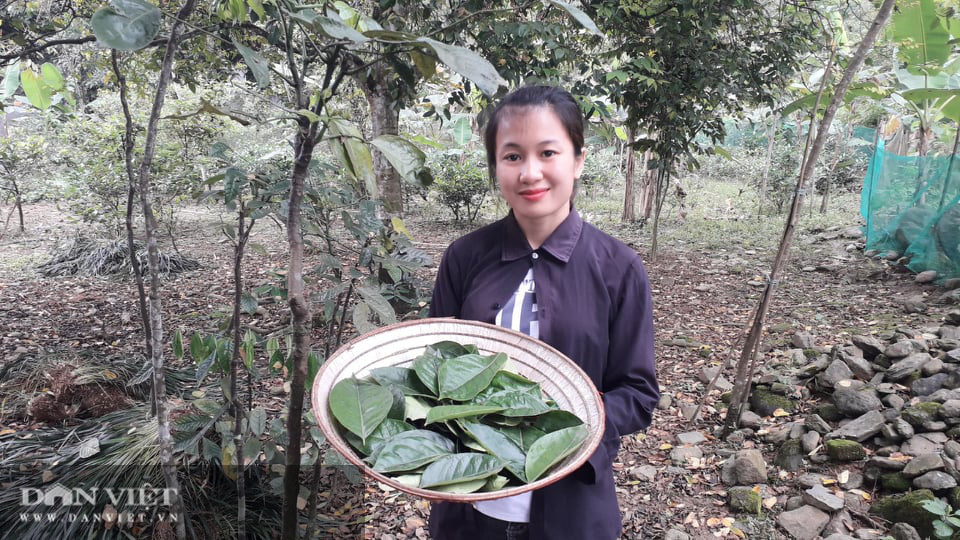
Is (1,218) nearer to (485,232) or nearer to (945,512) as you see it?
(485,232)

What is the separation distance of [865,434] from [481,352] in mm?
2252

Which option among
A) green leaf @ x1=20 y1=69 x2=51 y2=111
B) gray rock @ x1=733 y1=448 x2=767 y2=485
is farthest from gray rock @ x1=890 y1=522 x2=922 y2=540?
green leaf @ x1=20 y1=69 x2=51 y2=111

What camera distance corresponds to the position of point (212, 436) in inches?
84.7

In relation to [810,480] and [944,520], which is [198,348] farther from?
[944,520]

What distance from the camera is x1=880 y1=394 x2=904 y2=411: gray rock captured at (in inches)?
103

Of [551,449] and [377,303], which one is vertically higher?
[377,303]

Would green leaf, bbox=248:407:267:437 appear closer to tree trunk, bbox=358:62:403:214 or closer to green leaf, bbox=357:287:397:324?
green leaf, bbox=357:287:397:324

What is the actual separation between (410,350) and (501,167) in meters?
0.48

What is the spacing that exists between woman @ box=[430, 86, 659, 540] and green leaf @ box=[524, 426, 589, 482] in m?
0.10

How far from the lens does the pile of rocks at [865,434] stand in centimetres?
209

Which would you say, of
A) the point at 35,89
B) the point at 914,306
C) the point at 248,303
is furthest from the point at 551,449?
the point at 914,306

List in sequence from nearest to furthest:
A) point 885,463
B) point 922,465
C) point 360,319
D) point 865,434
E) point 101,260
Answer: point 360,319 → point 922,465 → point 885,463 → point 865,434 → point 101,260

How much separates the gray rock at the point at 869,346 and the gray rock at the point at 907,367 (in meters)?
0.24

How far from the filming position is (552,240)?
1245 mm
